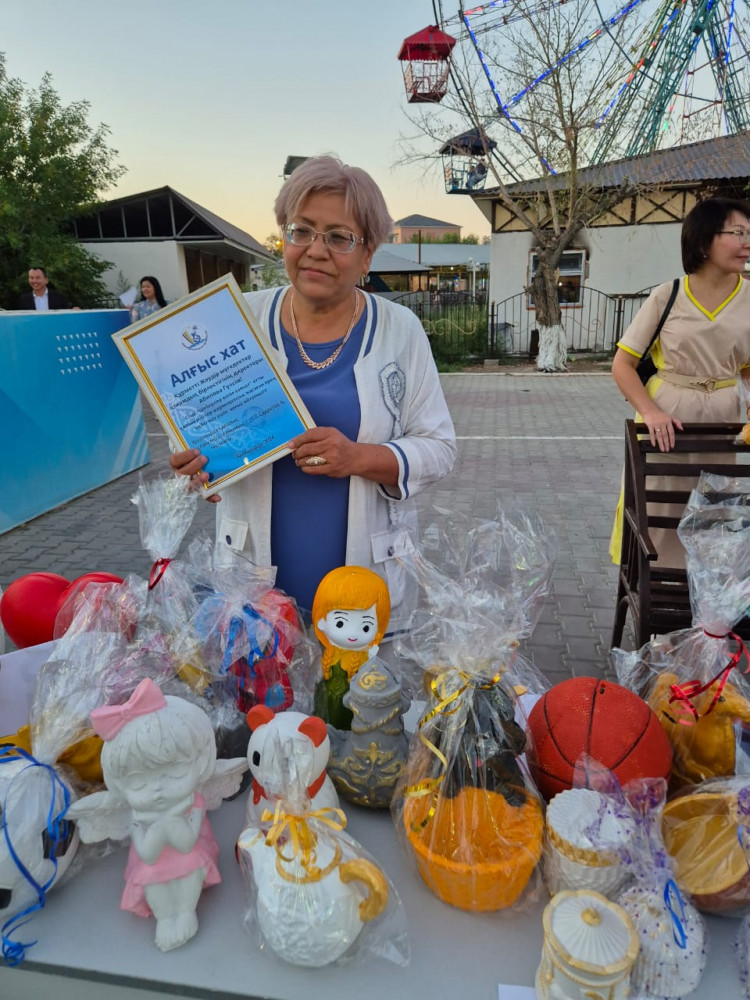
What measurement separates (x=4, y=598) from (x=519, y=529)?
4.35 feet

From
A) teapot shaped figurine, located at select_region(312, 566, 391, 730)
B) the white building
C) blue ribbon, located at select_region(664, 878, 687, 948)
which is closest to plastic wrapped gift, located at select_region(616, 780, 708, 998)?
blue ribbon, located at select_region(664, 878, 687, 948)

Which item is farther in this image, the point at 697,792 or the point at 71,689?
the point at 71,689

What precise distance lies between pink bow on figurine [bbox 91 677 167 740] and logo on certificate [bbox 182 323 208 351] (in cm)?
90

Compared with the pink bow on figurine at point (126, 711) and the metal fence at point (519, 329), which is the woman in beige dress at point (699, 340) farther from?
the metal fence at point (519, 329)

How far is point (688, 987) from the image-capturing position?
854mm

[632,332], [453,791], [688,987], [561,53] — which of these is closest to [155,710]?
[453,791]

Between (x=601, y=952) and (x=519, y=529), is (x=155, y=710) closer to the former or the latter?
(x=601, y=952)

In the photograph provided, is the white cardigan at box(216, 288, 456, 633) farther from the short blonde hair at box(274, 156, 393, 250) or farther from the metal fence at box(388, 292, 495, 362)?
the metal fence at box(388, 292, 495, 362)

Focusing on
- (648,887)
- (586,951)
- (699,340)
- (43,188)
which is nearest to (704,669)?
(648,887)

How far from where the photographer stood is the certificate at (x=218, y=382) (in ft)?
5.06

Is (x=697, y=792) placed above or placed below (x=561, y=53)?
below

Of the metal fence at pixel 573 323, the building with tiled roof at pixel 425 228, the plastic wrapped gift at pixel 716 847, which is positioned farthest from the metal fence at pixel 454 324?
the building with tiled roof at pixel 425 228

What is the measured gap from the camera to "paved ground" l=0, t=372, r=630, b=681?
12.5 feet

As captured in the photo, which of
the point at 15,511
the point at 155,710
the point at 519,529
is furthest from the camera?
the point at 15,511
